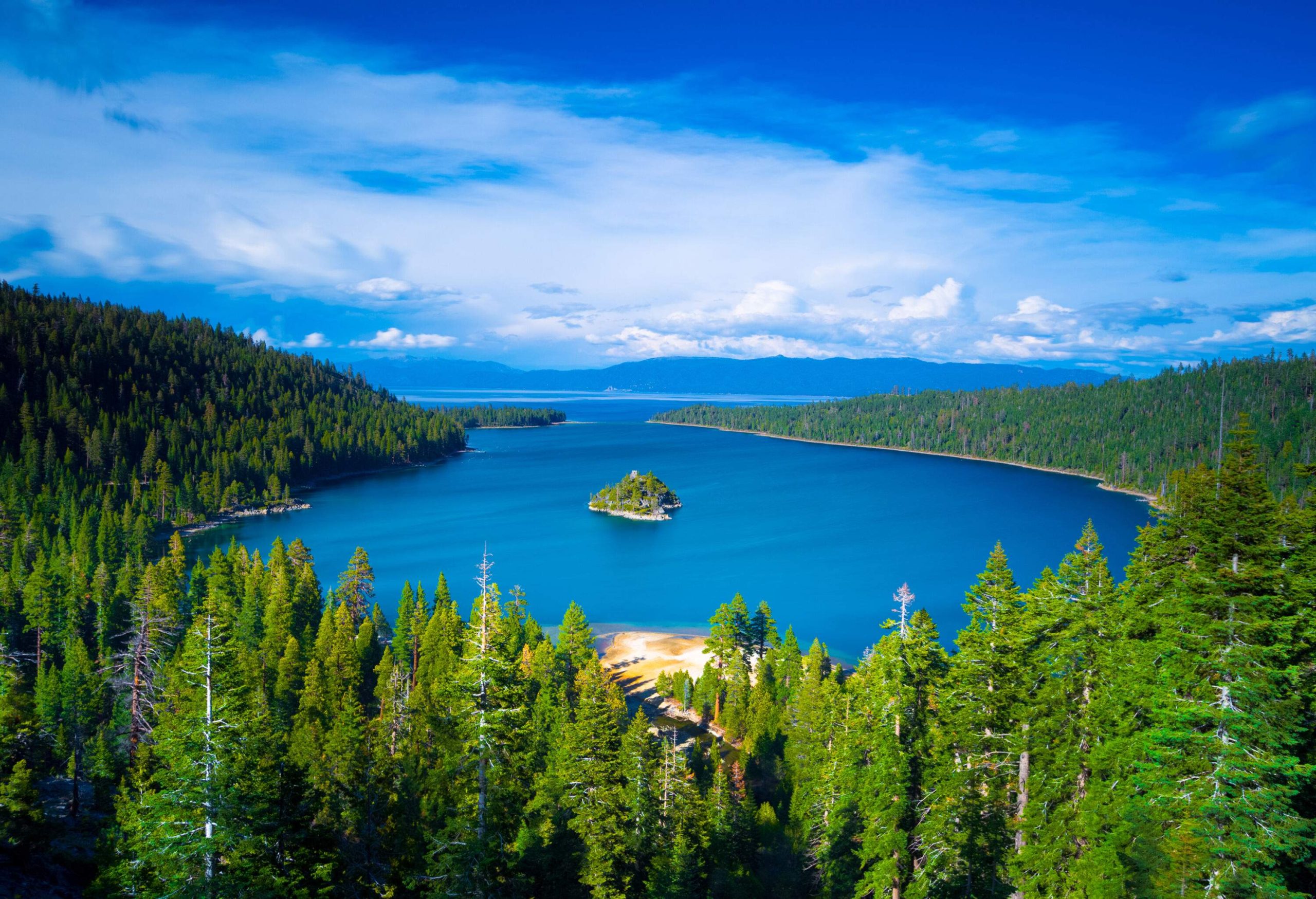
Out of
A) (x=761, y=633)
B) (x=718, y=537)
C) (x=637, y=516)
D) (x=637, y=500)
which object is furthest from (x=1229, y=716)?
(x=637, y=500)

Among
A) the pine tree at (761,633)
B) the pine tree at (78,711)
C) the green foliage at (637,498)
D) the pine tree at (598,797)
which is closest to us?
the pine tree at (598,797)

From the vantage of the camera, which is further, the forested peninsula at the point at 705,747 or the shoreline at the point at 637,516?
the shoreline at the point at 637,516

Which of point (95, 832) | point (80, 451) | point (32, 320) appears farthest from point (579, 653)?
point (32, 320)

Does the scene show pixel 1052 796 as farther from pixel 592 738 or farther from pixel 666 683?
pixel 666 683

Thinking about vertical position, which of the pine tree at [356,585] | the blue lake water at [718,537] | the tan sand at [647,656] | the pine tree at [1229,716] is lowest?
the tan sand at [647,656]

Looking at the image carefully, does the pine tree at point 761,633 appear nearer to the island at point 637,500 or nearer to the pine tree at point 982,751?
the pine tree at point 982,751

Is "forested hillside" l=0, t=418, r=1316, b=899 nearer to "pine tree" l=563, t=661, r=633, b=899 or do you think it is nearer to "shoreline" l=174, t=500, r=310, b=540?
"pine tree" l=563, t=661, r=633, b=899

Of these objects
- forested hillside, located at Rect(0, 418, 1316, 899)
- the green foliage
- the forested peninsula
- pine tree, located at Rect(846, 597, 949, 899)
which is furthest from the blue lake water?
pine tree, located at Rect(846, 597, 949, 899)

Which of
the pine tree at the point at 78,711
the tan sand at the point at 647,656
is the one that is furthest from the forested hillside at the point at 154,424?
the tan sand at the point at 647,656
